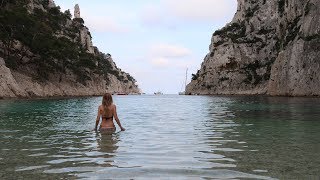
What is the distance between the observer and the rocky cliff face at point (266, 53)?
2776 inches

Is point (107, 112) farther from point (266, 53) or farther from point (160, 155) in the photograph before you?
point (266, 53)

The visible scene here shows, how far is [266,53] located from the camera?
394ft

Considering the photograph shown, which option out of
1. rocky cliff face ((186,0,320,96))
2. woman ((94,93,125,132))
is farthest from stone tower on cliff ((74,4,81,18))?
woman ((94,93,125,132))

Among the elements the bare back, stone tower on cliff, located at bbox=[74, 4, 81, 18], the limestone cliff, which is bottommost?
the bare back

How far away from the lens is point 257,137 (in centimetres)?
1466

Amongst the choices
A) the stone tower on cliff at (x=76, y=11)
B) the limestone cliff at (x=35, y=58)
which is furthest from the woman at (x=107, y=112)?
the stone tower on cliff at (x=76, y=11)

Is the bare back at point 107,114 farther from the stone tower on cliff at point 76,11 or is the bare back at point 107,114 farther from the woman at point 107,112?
the stone tower on cliff at point 76,11

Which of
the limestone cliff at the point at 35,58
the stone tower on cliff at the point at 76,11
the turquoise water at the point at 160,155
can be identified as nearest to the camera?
the turquoise water at the point at 160,155

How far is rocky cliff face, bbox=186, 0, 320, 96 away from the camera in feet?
231

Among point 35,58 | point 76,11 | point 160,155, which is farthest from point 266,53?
point 160,155

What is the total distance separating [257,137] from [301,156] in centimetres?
447

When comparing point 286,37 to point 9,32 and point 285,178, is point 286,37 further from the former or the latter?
point 285,178

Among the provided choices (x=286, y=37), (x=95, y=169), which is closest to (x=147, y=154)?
(x=95, y=169)

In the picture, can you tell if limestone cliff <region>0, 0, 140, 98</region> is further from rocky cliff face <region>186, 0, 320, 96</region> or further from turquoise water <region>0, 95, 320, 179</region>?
rocky cliff face <region>186, 0, 320, 96</region>
